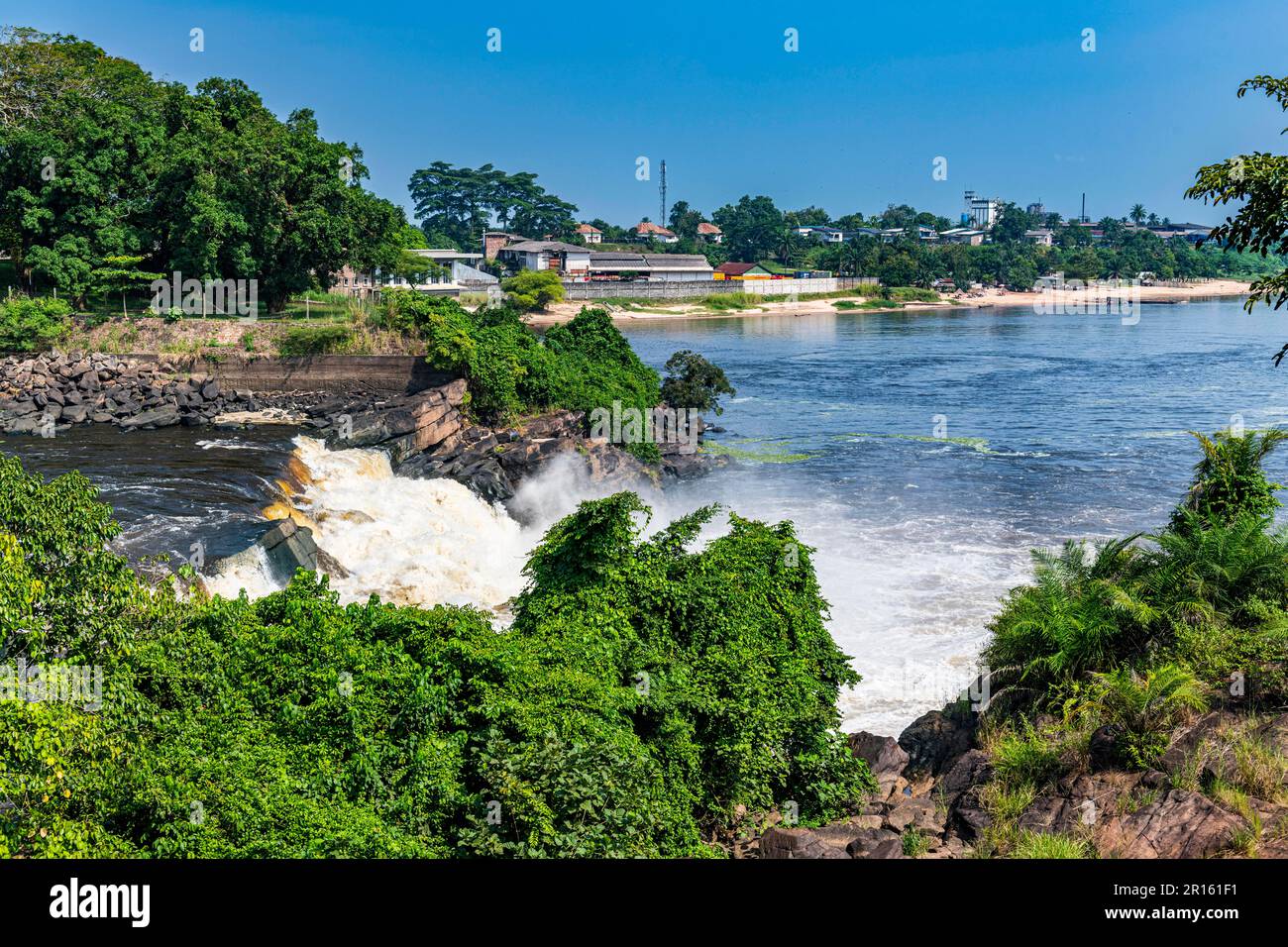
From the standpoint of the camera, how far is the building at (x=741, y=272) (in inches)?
4998

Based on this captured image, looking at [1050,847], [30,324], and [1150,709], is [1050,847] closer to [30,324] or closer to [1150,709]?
[1150,709]

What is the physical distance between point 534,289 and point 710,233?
8499 centimetres

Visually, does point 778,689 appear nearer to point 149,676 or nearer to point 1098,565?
point 1098,565

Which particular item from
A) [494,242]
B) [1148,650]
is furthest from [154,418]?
[494,242]

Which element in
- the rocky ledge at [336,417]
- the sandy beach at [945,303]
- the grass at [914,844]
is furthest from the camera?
the sandy beach at [945,303]

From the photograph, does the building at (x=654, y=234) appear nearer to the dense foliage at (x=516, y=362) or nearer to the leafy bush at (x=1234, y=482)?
the dense foliage at (x=516, y=362)

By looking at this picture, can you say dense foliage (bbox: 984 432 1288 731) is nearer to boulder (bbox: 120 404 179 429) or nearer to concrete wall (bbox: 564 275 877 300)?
boulder (bbox: 120 404 179 429)

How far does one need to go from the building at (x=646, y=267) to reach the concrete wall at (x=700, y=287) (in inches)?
58.4

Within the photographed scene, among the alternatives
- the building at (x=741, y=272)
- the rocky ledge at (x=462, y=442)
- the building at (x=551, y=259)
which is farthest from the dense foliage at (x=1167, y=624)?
the building at (x=741, y=272)

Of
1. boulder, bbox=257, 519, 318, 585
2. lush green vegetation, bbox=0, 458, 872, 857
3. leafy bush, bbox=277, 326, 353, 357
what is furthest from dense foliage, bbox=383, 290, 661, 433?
lush green vegetation, bbox=0, 458, 872, 857

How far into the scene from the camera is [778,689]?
46.9ft

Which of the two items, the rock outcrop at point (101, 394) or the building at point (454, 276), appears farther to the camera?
the building at point (454, 276)

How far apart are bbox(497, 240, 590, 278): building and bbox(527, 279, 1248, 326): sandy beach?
9.14 metres
